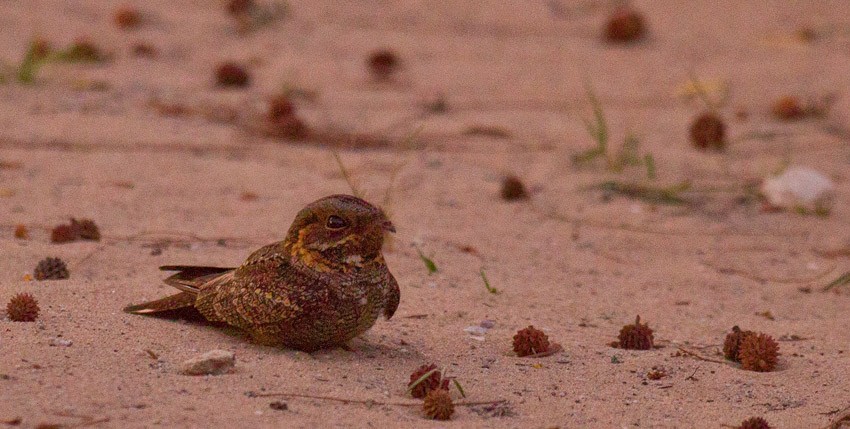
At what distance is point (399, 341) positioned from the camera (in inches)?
185

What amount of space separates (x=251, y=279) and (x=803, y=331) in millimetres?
2462

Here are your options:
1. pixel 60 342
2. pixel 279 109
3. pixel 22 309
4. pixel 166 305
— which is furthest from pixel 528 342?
pixel 279 109

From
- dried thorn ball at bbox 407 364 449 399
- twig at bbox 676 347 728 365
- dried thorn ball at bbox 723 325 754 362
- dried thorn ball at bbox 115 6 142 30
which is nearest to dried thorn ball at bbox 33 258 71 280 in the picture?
dried thorn ball at bbox 407 364 449 399

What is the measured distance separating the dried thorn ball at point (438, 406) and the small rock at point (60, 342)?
124 cm

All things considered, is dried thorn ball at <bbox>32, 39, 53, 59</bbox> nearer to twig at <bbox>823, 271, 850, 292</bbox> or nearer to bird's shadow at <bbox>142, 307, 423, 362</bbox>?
bird's shadow at <bbox>142, 307, 423, 362</bbox>

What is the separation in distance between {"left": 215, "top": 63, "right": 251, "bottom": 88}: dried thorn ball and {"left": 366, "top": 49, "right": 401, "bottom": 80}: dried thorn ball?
3.53ft

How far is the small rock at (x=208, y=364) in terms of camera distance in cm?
396

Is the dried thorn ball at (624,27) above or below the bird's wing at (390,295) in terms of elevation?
above

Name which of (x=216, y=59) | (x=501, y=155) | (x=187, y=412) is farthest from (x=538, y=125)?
(x=187, y=412)

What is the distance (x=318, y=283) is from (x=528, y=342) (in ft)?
2.93

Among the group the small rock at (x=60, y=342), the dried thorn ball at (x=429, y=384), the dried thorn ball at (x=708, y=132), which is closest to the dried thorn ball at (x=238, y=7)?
the dried thorn ball at (x=708, y=132)

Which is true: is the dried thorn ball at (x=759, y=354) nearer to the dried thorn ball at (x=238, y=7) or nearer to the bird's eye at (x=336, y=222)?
the bird's eye at (x=336, y=222)

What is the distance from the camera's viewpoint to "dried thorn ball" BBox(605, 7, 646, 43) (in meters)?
10.7

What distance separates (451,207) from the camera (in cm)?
711
